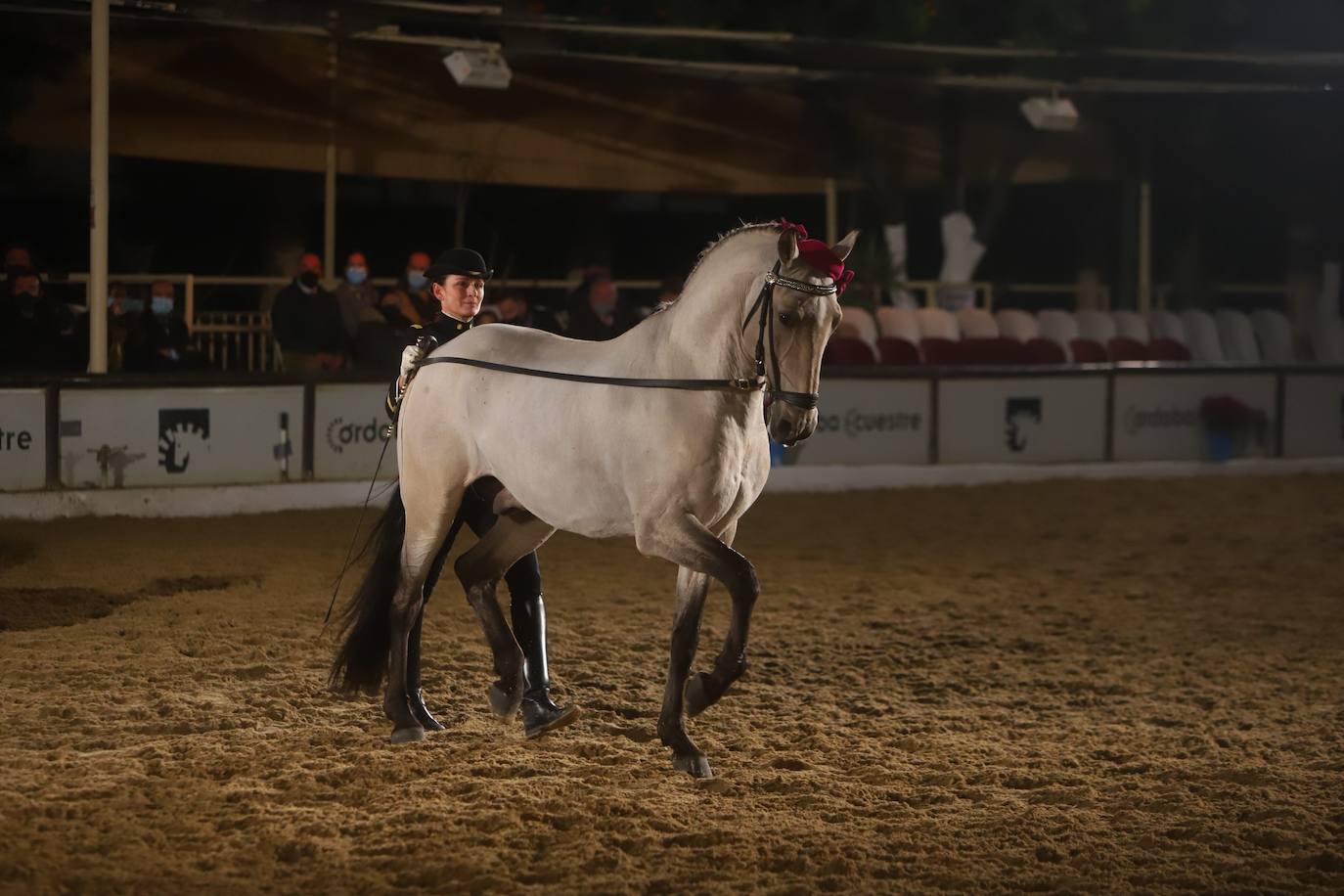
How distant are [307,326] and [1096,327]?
923cm

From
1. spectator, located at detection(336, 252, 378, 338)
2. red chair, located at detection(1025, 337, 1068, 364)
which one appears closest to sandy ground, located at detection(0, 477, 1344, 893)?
spectator, located at detection(336, 252, 378, 338)

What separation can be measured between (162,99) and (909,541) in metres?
8.84

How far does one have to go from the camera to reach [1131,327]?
1745 centimetres

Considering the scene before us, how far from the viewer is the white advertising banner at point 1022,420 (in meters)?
14.4

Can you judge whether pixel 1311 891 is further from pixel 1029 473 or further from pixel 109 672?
→ pixel 1029 473

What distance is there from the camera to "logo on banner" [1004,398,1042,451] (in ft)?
47.9

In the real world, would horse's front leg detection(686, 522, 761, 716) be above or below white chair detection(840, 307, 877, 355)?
below

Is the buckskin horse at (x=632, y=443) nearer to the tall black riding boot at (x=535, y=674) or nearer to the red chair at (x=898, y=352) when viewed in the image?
the tall black riding boot at (x=535, y=674)

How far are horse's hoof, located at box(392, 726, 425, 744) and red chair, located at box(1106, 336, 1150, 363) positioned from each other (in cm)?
1237

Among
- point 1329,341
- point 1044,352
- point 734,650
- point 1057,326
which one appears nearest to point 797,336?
point 734,650

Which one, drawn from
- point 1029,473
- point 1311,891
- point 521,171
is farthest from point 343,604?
point 521,171

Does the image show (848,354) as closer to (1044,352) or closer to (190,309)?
(1044,352)

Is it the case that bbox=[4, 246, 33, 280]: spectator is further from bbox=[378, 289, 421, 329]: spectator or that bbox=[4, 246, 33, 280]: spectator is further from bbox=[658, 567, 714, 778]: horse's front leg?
bbox=[658, 567, 714, 778]: horse's front leg

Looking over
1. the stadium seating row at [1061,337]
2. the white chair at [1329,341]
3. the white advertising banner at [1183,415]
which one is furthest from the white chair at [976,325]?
the white chair at [1329,341]
